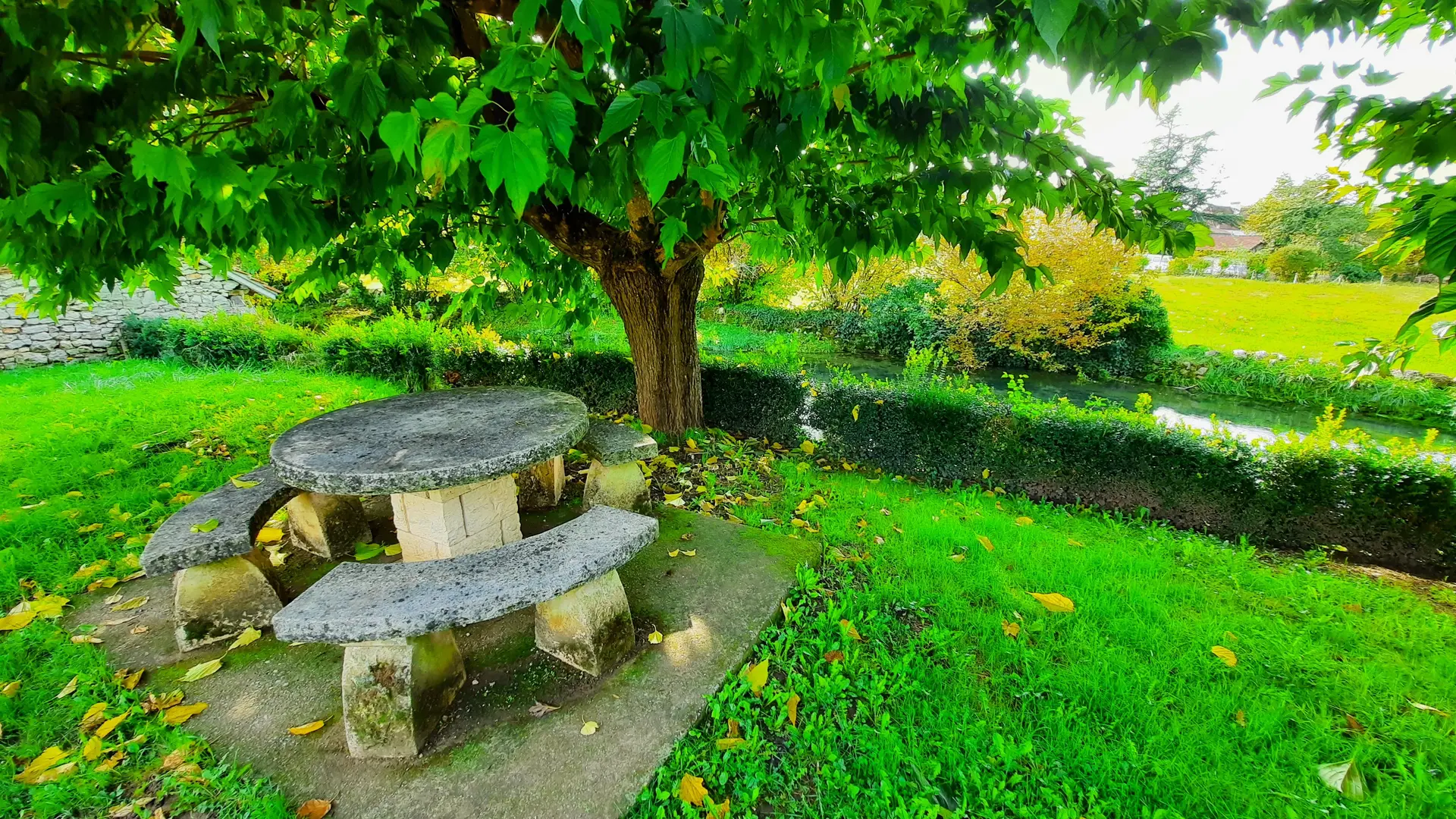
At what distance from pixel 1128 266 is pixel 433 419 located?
1361cm

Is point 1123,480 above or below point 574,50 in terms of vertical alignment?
below

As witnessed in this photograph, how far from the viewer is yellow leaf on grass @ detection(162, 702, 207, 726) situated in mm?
2232

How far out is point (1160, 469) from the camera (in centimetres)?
473

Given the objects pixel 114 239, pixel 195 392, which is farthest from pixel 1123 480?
pixel 195 392

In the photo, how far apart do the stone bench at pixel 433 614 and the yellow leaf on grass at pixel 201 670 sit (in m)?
0.91

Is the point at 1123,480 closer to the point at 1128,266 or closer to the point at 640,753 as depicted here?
the point at 640,753

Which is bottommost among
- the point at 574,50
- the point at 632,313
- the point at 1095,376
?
the point at 1095,376

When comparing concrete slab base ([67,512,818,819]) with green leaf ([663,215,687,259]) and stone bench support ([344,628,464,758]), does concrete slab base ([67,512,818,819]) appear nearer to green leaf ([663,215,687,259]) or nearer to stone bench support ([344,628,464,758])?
stone bench support ([344,628,464,758])

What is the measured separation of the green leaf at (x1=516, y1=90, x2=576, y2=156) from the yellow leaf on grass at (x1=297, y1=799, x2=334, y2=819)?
2.38 m

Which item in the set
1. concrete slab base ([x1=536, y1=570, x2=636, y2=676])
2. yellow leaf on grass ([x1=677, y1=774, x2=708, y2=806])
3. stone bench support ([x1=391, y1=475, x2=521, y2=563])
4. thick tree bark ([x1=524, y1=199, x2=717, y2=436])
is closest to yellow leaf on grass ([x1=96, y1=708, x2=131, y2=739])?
stone bench support ([x1=391, y1=475, x2=521, y2=563])

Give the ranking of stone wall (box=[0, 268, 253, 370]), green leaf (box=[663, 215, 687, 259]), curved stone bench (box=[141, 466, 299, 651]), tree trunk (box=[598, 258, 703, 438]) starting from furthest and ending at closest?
stone wall (box=[0, 268, 253, 370]) → tree trunk (box=[598, 258, 703, 438]) → curved stone bench (box=[141, 466, 299, 651]) → green leaf (box=[663, 215, 687, 259])

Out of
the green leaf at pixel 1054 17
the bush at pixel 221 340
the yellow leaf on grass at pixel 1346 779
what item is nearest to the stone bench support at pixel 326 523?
the green leaf at pixel 1054 17

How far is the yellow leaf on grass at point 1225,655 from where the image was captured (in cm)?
261

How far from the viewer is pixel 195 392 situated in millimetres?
7992
